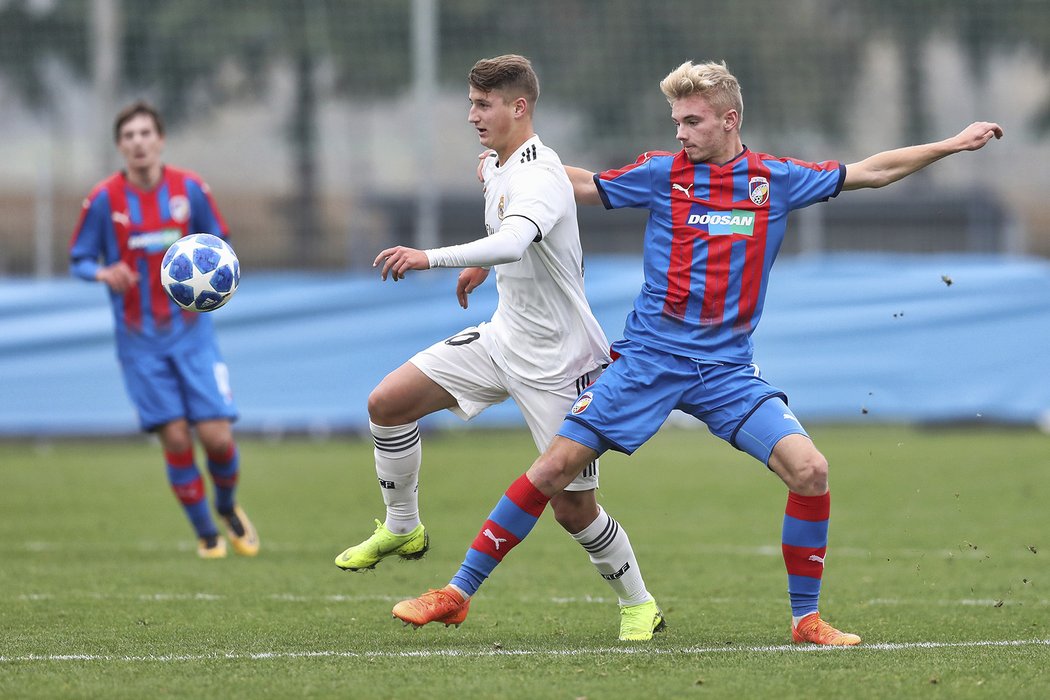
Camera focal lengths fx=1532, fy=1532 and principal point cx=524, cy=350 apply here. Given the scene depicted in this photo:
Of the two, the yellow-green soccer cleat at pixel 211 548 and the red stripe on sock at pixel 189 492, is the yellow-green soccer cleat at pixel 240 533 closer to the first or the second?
the yellow-green soccer cleat at pixel 211 548

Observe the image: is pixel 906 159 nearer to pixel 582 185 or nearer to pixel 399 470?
pixel 582 185

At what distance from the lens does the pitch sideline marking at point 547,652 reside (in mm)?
5457

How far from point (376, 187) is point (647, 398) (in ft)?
32.8

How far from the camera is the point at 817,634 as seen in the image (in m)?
5.77

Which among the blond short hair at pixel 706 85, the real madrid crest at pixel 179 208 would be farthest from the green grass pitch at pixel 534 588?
the blond short hair at pixel 706 85

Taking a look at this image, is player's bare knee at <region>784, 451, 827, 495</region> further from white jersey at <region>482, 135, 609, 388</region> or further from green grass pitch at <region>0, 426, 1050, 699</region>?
white jersey at <region>482, 135, 609, 388</region>

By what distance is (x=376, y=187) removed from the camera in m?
15.4

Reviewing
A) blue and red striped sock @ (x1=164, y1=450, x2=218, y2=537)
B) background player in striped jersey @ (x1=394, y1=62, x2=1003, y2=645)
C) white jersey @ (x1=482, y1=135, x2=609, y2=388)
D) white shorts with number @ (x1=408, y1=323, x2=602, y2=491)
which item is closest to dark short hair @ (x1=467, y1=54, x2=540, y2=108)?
white jersey @ (x1=482, y1=135, x2=609, y2=388)

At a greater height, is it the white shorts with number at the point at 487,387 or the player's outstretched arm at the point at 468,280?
the player's outstretched arm at the point at 468,280

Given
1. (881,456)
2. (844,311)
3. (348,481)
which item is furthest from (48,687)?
(844,311)

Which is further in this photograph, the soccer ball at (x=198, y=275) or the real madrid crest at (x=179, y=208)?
the real madrid crest at (x=179, y=208)

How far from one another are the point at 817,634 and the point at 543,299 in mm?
1659

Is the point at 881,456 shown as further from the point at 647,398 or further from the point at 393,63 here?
the point at 647,398

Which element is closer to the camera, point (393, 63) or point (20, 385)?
point (20, 385)
